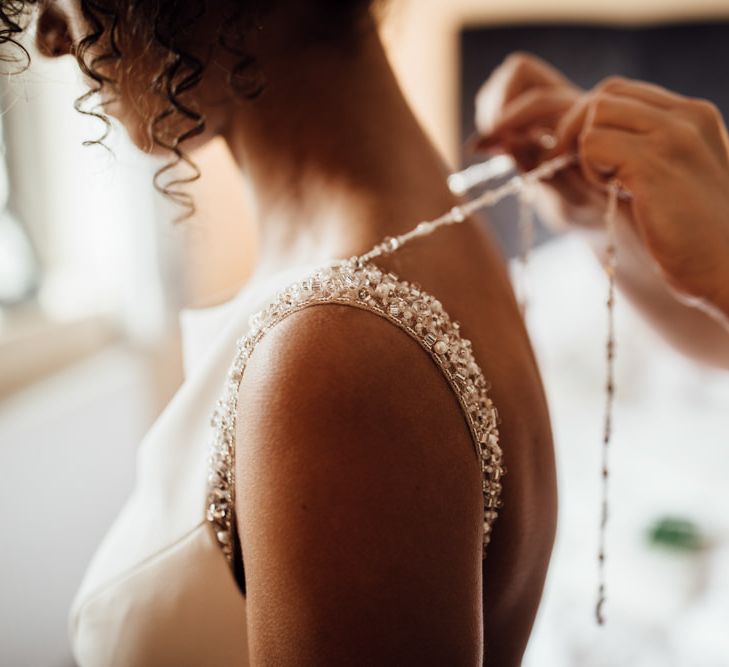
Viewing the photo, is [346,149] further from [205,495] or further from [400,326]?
[205,495]

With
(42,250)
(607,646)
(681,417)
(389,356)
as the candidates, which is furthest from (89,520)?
(681,417)

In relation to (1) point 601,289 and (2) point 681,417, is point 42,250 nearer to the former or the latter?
(1) point 601,289

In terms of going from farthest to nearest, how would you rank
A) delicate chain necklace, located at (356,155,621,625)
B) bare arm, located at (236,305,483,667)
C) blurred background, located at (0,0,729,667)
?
blurred background, located at (0,0,729,667) < delicate chain necklace, located at (356,155,621,625) < bare arm, located at (236,305,483,667)

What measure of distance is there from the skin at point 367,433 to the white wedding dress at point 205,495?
0.02 m

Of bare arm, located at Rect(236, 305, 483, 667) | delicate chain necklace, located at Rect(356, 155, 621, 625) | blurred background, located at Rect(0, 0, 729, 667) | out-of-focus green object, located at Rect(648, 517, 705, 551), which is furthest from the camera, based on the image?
out-of-focus green object, located at Rect(648, 517, 705, 551)

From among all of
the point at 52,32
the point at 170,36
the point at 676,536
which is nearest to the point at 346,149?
the point at 170,36

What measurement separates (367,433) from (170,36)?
336 mm

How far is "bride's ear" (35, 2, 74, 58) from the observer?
0.57 m

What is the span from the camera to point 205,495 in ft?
1.83

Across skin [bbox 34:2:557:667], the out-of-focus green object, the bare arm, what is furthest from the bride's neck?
the out-of-focus green object

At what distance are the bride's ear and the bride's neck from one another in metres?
0.16

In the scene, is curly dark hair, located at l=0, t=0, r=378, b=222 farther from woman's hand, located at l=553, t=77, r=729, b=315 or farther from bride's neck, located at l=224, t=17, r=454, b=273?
woman's hand, located at l=553, t=77, r=729, b=315

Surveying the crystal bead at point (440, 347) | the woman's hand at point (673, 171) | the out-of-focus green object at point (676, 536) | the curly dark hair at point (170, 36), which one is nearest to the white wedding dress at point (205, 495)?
the crystal bead at point (440, 347)

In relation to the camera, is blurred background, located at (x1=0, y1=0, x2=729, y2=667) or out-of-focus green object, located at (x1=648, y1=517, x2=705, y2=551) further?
out-of-focus green object, located at (x1=648, y1=517, x2=705, y2=551)
